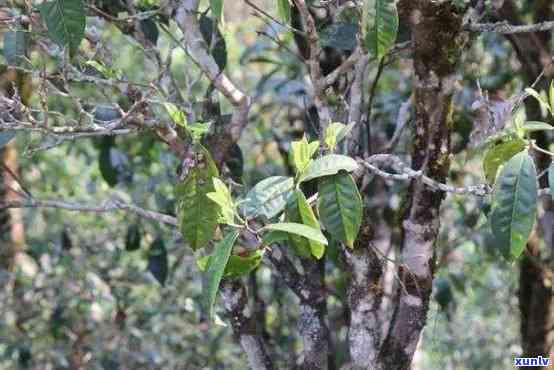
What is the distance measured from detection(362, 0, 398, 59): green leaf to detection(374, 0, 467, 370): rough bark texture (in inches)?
6.4

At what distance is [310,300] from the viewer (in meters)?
1.56

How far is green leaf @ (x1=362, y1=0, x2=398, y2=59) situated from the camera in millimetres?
1171

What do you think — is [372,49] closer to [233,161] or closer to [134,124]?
[134,124]

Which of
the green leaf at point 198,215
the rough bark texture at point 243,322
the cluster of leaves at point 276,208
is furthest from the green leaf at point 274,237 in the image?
the rough bark texture at point 243,322

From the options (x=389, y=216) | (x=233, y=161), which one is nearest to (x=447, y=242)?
(x=389, y=216)

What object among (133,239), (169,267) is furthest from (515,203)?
(169,267)

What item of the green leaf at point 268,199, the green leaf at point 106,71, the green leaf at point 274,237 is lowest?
the green leaf at point 274,237

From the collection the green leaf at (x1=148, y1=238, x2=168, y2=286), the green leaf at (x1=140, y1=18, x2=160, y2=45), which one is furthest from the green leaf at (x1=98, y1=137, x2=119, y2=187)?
the green leaf at (x1=140, y1=18, x2=160, y2=45)

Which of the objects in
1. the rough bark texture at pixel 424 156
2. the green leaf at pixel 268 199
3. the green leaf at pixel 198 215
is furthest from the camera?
the rough bark texture at pixel 424 156

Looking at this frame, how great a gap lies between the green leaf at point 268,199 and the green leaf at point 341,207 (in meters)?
0.05

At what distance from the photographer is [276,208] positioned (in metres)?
1.09

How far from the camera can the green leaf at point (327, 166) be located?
107 centimetres

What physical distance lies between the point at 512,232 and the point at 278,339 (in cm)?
154

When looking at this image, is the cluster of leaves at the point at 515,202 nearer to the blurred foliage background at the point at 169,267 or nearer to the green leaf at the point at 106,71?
the green leaf at the point at 106,71
